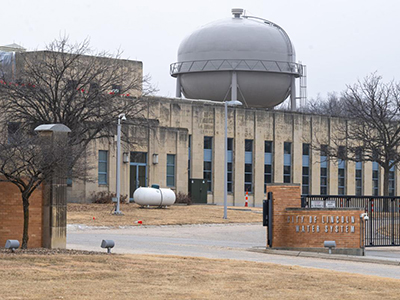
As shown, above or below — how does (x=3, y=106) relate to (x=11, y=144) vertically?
above

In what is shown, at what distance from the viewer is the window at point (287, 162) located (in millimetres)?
66875

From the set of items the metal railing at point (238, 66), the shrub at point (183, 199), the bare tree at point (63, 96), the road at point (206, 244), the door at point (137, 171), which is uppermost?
the metal railing at point (238, 66)

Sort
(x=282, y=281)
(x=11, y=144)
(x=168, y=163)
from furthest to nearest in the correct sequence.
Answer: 1. (x=168, y=163)
2. (x=11, y=144)
3. (x=282, y=281)

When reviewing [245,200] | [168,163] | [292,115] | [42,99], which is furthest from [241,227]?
[292,115]

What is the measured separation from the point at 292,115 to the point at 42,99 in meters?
27.5

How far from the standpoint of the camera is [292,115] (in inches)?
2623

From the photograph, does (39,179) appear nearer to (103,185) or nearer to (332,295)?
(332,295)

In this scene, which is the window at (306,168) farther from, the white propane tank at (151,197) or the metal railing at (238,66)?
the white propane tank at (151,197)

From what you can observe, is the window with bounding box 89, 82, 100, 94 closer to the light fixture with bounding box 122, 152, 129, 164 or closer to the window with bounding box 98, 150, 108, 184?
the light fixture with bounding box 122, 152, 129, 164

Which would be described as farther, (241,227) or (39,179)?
(241,227)

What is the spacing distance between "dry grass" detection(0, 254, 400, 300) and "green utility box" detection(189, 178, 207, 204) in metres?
39.4

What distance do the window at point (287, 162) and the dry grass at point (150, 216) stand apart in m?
17.3

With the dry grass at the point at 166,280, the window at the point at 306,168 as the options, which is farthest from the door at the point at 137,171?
the dry grass at the point at 166,280

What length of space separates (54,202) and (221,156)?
1594 inches
